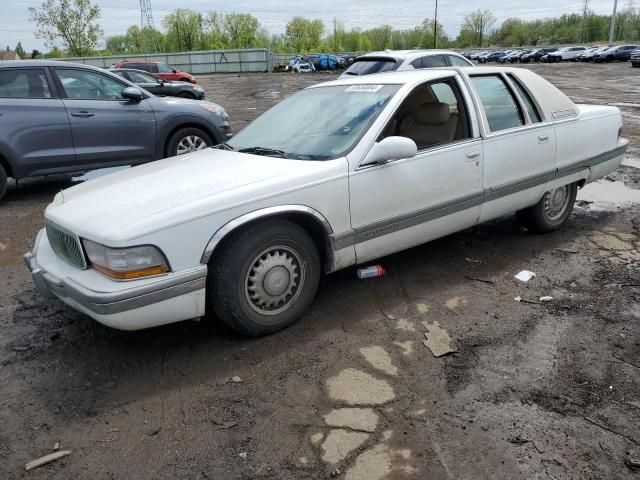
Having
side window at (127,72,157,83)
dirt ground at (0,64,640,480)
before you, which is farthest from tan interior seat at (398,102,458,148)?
side window at (127,72,157,83)

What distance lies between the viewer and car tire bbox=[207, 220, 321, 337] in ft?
10.5

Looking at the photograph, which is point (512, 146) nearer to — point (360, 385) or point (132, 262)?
point (360, 385)

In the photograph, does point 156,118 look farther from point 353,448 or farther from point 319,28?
point 319,28

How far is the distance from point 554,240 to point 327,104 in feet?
8.42

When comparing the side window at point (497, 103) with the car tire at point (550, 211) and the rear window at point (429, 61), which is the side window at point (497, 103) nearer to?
the car tire at point (550, 211)

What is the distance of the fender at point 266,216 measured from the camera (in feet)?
10.1

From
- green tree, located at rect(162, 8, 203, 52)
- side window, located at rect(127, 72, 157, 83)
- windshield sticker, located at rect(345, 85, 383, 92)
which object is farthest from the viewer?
green tree, located at rect(162, 8, 203, 52)

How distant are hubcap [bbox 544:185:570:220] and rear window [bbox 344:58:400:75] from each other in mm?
6125

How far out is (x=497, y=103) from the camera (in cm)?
459

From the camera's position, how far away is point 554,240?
5.09 metres

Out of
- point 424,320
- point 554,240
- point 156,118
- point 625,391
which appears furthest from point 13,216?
point 625,391

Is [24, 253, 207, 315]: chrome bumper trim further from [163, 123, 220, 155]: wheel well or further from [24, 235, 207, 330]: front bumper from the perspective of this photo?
[163, 123, 220, 155]: wheel well

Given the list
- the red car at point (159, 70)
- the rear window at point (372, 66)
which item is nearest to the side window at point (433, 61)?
the rear window at point (372, 66)

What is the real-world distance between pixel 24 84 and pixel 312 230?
534 cm
